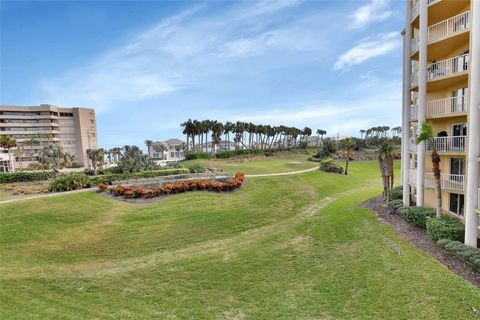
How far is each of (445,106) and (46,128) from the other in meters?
90.0

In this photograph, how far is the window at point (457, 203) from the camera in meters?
15.6

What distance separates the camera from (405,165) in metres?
19.0

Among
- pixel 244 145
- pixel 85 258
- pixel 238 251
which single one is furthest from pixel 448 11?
pixel 244 145

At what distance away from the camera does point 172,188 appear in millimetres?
24641

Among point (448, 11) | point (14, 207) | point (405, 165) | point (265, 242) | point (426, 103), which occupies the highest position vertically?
point (448, 11)

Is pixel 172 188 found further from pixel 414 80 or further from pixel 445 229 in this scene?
pixel 414 80

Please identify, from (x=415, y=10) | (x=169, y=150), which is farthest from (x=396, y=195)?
(x=169, y=150)

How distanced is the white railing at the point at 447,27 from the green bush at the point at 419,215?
10347 millimetres

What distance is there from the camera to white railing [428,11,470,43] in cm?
1508

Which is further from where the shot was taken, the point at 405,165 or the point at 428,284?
the point at 405,165

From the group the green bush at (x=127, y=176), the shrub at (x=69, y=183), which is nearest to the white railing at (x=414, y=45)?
the green bush at (x=127, y=176)

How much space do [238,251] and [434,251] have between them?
377 inches

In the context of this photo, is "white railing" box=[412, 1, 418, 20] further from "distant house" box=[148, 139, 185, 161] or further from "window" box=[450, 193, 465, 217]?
"distant house" box=[148, 139, 185, 161]

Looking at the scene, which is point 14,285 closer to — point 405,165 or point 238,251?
point 238,251
